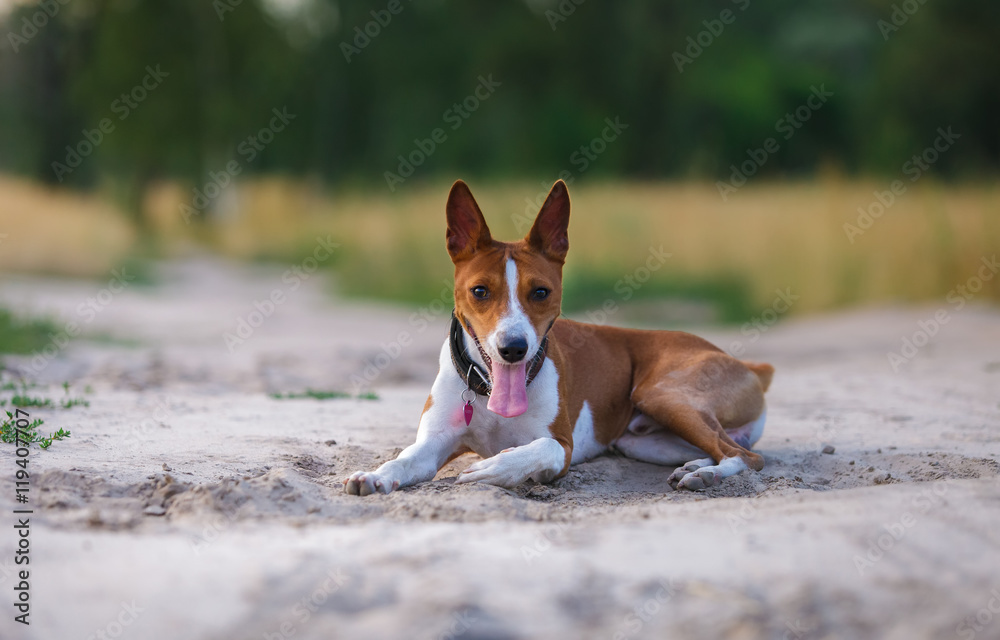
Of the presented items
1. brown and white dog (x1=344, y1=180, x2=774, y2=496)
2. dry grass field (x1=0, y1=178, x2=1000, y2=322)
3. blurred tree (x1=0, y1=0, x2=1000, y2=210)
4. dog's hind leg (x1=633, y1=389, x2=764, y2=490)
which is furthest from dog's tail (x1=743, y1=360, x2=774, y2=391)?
blurred tree (x1=0, y1=0, x2=1000, y2=210)

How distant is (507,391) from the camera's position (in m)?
5.00

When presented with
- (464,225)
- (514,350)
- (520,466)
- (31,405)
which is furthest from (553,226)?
(31,405)

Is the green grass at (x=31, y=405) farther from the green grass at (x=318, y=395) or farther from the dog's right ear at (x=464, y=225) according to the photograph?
the dog's right ear at (x=464, y=225)

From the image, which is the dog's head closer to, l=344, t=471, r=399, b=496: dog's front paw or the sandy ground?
the sandy ground

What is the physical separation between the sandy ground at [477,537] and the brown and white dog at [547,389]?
17cm

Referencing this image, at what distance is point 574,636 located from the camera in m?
3.04

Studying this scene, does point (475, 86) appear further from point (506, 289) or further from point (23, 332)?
point (506, 289)

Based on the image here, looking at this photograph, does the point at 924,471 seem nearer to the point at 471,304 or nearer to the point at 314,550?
the point at 471,304

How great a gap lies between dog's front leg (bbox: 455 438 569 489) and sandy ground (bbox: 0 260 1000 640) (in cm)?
8

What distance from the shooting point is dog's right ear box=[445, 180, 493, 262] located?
5281 millimetres

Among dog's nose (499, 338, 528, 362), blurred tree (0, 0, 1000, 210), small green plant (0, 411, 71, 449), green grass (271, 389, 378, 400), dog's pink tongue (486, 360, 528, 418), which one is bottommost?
green grass (271, 389, 378, 400)

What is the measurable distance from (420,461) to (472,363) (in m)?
0.60

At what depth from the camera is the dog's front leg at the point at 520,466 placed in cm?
477

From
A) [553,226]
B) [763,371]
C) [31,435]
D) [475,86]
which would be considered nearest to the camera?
[31,435]
